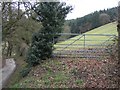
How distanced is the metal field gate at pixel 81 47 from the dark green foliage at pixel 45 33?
0.62 m

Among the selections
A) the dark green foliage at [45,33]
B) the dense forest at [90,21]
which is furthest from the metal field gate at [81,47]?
the dense forest at [90,21]

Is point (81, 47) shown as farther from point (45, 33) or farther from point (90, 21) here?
point (90, 21)

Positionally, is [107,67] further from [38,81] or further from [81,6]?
[81,6]

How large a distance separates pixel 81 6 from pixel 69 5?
5.28ft

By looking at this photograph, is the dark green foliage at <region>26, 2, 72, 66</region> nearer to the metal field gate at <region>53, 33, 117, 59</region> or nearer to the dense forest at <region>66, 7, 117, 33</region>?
the metal field gate at <region>53, 33, 117, 59</region>

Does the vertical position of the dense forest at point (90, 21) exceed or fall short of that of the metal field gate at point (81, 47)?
it exceeds it

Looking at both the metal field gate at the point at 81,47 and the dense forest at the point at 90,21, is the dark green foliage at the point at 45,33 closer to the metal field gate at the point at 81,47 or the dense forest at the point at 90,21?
the metal field gate at the point at 81,47

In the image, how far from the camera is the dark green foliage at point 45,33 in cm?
1134

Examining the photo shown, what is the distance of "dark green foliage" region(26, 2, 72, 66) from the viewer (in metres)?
11.3

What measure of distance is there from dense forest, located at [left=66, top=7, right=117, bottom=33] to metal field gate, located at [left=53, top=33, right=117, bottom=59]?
1.76 meters

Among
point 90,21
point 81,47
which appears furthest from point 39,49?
point 90,21

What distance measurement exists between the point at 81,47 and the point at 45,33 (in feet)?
7.31

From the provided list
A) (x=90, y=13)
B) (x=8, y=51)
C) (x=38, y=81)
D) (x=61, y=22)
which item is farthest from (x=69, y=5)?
(x=8, y=51)

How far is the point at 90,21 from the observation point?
52.6 ft
